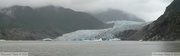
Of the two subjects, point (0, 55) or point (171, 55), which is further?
point (0, 55)

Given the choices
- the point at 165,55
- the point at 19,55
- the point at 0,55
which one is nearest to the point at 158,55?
the point at 165,55

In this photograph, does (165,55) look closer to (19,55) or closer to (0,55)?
(19,55)

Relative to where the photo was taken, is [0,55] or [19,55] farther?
[0,55]

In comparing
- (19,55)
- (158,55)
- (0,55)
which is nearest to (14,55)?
(19,55)

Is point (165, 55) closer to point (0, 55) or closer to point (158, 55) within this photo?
point (158, 55)

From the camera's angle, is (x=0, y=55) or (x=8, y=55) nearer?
(x=8, y=55)

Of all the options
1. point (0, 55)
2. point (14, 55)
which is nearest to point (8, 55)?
point (14, 55)

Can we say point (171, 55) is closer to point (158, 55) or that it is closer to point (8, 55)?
point (158, 55)
